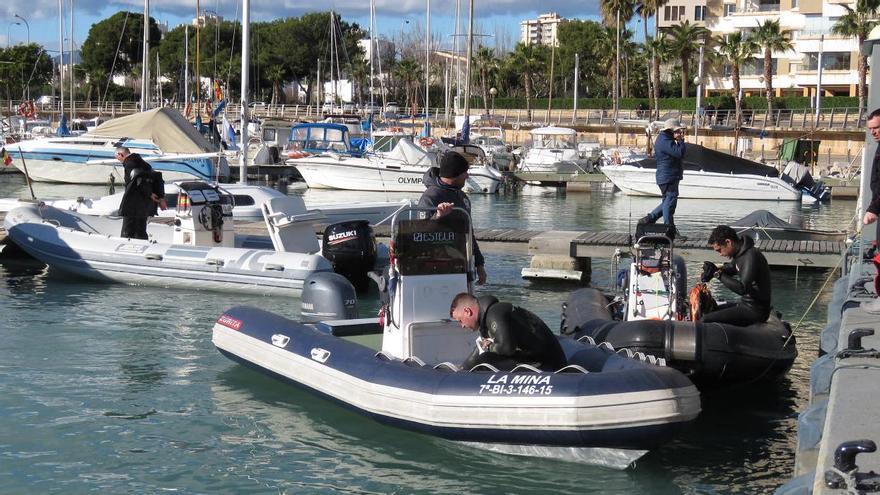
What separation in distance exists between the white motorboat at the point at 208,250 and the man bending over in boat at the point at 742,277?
6530mm

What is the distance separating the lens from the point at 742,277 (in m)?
10.2

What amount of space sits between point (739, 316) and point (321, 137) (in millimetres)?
33329

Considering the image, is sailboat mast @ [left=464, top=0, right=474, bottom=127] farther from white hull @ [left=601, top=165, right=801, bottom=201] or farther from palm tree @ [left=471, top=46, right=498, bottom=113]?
palm tree @ [left=471, top=46, right=498, bottom=113]

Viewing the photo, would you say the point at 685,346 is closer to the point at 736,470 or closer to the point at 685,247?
the point at 736,470

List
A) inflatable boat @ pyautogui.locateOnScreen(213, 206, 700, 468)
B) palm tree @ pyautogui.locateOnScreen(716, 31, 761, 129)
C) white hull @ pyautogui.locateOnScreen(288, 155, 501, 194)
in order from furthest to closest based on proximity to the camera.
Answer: palm tree @ pyautogui.locateOnScreen(716, 31, 761, 129)
white hull @ pyautogui.locateOnScreen(288, 155, 501, 194)
inflatable boat @ pyautogui.locateOnScreen(213, 206, 700, 468)

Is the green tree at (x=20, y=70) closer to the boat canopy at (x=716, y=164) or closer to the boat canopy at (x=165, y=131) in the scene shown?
the boat canopy at (x=165, y=131)

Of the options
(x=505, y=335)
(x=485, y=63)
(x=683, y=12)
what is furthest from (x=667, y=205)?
(x=683, y=12)

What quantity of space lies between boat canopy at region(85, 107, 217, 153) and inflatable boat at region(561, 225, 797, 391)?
722 inches

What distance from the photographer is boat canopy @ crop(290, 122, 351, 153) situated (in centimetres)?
4219

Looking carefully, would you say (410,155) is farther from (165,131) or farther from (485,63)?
(485,63)

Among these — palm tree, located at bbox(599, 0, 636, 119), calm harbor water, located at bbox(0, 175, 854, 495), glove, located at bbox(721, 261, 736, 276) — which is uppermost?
palm tree, located at bbox(599, 0, 636, 119)

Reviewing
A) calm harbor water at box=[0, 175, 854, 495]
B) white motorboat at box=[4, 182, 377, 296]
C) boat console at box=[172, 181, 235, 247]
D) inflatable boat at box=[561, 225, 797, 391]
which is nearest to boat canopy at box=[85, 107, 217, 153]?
white motorboat at box=[4, 182, 377, 296]

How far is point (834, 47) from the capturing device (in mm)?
70250

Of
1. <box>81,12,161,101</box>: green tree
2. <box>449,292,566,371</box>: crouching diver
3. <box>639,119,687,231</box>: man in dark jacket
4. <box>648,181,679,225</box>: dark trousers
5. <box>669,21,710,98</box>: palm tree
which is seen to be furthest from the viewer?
<box>81,12,161,101</box>: green tree
